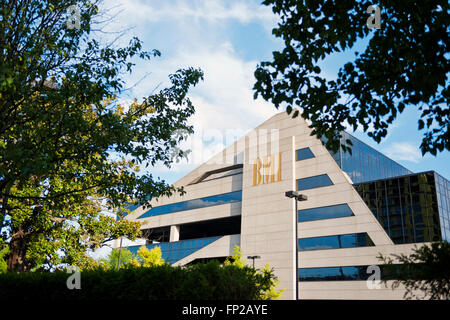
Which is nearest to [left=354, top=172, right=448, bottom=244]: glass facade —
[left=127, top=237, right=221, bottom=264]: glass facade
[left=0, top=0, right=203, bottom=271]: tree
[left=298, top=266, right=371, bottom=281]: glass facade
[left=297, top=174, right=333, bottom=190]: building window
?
[left=298, top=266, right=371, bottom=281]: glass facade

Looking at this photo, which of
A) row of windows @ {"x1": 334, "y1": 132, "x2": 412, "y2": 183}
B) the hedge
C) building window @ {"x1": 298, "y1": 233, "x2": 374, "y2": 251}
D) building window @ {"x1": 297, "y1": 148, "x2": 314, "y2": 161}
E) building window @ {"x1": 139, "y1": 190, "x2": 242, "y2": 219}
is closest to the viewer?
the hedge

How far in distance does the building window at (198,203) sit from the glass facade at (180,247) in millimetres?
4649

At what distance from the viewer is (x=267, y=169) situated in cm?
4359

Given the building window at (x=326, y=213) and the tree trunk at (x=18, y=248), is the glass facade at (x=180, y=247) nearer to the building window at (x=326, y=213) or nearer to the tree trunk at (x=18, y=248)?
the building window at (x=326, y=213)

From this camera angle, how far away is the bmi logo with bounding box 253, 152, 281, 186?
42469 millimetres

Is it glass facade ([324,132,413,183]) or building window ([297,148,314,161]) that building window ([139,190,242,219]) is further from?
glass facade ([324,132,413,183])

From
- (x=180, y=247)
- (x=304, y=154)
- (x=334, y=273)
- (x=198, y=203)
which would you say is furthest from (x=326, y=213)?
(x=180, y=247)

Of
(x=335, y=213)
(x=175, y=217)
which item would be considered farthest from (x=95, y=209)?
(x=175, y=217)

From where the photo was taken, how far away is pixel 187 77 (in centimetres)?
1220

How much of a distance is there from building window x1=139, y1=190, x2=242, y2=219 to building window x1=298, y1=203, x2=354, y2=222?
990cm

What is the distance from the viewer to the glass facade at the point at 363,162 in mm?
39344
